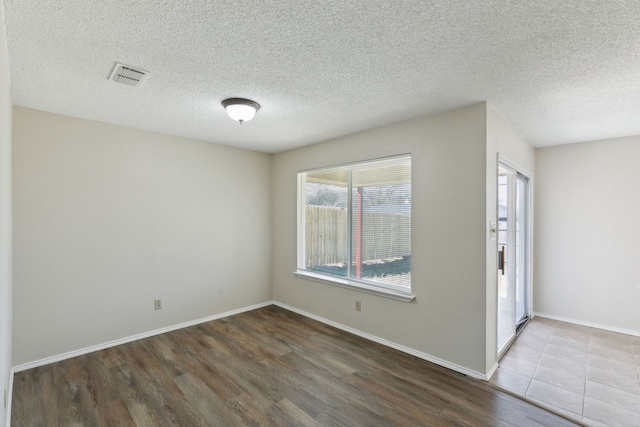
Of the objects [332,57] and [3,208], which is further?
[332,57]

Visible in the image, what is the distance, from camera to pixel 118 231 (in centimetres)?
339

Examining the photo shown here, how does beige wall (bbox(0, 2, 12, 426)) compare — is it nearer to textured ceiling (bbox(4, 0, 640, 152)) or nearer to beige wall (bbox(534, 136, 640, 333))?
textured ceiling (bbox(4, 0, 640, 152))

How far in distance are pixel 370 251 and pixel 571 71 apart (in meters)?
2.52

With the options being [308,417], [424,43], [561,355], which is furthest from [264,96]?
[561,355]

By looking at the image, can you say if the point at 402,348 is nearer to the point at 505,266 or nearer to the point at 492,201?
the point at 505,266

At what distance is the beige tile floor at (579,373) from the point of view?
2266mm

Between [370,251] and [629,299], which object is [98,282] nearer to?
[370,251]

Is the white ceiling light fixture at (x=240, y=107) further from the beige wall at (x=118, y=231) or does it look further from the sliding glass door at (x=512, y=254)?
the sliding glass door at (x=512, y=254)

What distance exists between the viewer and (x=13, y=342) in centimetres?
278

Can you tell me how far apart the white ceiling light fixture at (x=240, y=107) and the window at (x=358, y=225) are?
61.4 inches

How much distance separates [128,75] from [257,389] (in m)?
2.71

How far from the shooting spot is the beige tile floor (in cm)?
227

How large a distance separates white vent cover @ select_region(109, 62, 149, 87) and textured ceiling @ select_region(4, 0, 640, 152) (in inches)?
2.5

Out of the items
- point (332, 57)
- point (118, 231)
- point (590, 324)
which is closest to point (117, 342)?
point (118, 231)
